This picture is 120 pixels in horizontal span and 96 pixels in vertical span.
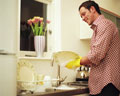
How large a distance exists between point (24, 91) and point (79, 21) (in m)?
1.41

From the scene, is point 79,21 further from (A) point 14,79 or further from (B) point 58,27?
(A) point 14,79

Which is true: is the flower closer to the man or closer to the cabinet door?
the man

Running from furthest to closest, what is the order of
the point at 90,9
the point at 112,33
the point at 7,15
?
the point at 90,9
the point at 112,33
the point at 7,15

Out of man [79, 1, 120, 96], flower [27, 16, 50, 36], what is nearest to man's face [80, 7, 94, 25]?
man [79, 1, 120, 96]

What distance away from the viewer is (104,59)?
1800 mm

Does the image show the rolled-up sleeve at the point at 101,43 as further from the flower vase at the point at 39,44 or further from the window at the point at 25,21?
the window at the point at 25,21

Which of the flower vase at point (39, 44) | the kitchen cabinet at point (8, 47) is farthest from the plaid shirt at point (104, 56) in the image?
the kitchen cabinet at point (8, 47)

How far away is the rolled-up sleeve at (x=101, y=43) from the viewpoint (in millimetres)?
1716

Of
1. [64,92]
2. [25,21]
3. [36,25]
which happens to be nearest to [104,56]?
[64,92]

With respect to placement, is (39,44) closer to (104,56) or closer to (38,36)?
(38,36)

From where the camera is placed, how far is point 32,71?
1838mm

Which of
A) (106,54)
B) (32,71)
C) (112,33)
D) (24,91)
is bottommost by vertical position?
(24,91)

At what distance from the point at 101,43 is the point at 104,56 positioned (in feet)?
0.41

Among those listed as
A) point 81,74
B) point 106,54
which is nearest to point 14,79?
point 106,54
